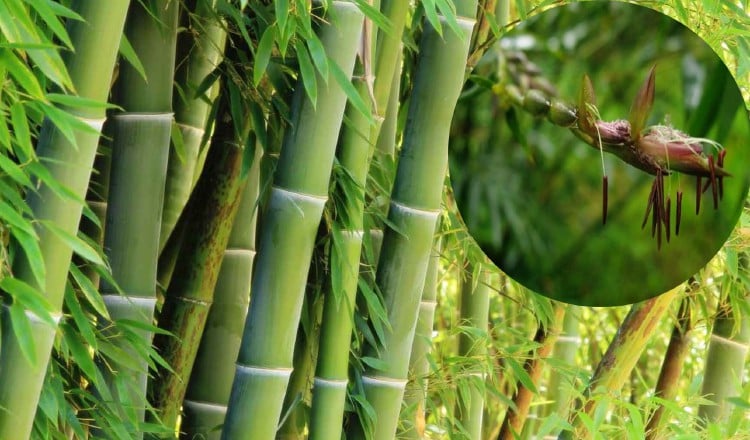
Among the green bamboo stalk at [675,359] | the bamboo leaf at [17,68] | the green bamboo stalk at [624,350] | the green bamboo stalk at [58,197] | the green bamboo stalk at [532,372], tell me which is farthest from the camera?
the green bamboo stalk at [675,359]

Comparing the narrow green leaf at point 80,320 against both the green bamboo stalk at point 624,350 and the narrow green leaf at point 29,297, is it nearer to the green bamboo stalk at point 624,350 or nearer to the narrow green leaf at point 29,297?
the narrow green leaf at point 29,297

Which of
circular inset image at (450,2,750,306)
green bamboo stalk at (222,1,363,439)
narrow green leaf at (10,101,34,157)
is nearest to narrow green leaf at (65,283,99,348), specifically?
green bamboo stalk at (222,1,363,439)

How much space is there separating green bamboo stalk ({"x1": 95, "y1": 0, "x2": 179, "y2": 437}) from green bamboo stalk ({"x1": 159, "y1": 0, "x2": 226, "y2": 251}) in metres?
0.17

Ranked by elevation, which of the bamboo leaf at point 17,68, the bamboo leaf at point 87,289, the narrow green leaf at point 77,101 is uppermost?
the bamboo leaf at point 17,68

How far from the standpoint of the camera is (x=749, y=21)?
1616 millimetres

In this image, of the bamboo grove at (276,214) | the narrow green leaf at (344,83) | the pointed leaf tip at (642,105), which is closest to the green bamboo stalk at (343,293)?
the bamboo grove at (276,214)

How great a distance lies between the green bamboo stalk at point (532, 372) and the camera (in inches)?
76.1

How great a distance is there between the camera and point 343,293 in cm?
145

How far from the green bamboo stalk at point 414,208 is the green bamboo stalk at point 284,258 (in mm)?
179

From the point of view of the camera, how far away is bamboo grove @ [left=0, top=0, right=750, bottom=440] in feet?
3.61

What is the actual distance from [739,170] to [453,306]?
6.29 feet

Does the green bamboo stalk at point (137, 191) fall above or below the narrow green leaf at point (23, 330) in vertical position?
above

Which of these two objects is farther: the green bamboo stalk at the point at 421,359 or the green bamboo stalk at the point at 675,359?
the green bamboo stalk at the point at 675,359

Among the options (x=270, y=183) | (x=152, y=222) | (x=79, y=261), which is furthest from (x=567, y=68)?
(x=79, y=261)
